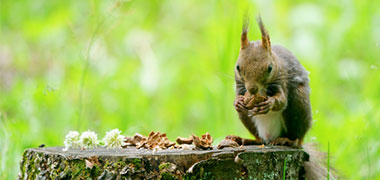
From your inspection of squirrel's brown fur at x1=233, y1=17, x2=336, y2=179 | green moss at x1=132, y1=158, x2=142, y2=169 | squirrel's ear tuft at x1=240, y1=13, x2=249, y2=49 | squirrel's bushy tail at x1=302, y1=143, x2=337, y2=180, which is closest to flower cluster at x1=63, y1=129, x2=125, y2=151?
green moss at x1=132, y1=158, x2=142, y2=169

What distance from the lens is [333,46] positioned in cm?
441

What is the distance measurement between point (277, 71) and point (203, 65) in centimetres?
274

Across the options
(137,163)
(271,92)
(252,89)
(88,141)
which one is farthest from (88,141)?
(271,92)

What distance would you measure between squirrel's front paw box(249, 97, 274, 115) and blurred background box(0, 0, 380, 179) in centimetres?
80

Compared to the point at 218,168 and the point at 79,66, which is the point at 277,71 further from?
the point at 79,66

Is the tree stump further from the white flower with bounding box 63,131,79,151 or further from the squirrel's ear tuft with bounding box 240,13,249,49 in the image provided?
the squirrel's ear tuft with bounding box 240,13,249,49

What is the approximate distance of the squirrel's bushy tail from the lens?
212cm

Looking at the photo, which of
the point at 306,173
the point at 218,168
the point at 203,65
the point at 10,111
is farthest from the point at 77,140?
the point at 203,65

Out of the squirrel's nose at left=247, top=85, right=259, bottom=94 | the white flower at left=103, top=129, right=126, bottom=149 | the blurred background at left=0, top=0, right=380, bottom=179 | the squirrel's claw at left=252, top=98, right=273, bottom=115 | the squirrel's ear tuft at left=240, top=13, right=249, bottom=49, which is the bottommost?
the white flower at left=103, top=129, right=126, bottom=149

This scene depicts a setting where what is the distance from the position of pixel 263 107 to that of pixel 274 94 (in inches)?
5.1

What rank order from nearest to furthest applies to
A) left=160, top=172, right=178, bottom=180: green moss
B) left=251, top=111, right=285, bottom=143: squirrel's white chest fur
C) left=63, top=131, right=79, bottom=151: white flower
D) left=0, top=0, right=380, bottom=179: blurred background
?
left=160, top=172, right=178, bottom=180: green moss
left=63, top=131, right=79, bottom=151: white flower
left=251, top=111, right=285, bottom=143: squirrel's white chest fur
left=0, top=0, right=380, bottom=179: blurred background

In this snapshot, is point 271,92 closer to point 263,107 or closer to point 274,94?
point 274,94

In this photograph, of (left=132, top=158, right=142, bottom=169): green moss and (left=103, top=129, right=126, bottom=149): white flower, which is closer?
(left=132, top=158, right=142, bottom=169): green moss

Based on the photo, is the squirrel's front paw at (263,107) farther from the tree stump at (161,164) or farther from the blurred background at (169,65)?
the blurred background at (169,65)
